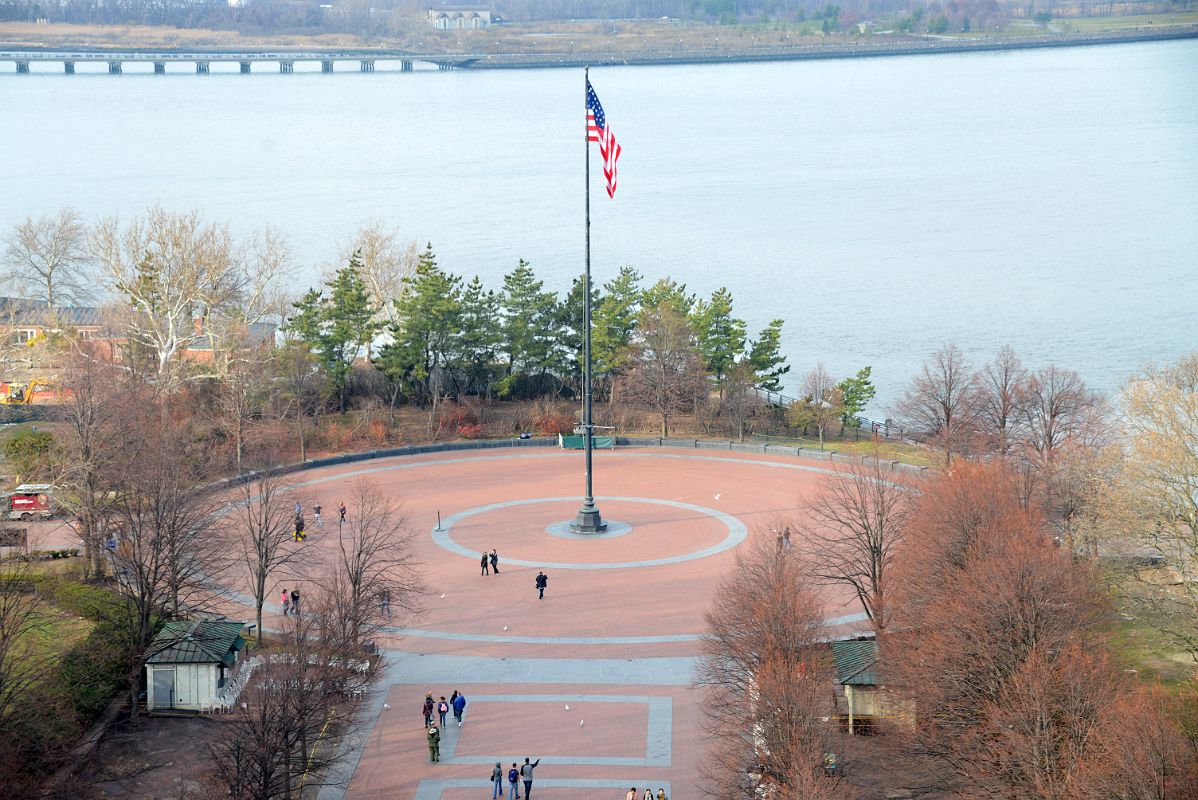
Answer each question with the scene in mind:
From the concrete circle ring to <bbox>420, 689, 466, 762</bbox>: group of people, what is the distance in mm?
11293

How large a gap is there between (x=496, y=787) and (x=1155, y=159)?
17826 cm

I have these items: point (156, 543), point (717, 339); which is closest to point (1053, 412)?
point (717, 339)

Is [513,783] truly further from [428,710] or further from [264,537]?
[264,537]

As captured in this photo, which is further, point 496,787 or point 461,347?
point 461,347

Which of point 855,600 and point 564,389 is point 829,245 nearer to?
point 564,389

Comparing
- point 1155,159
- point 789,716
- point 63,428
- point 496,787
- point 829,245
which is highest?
point 1155,159

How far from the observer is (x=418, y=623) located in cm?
3956

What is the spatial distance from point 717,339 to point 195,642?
115 feet

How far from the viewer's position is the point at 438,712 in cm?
3297

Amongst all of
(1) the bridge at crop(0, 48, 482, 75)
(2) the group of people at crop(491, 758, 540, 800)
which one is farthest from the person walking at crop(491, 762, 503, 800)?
(1) the bridge at crop(0, 48, 482, 75)

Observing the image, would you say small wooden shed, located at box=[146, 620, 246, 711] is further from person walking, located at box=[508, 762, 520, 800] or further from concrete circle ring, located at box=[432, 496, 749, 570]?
concrete circle ring, located at box=[432, 496, 749, 570]

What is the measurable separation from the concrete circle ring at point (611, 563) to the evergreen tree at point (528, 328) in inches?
578

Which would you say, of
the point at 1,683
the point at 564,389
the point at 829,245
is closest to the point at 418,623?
the point at 1,683

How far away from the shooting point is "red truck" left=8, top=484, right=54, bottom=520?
4756 cm
